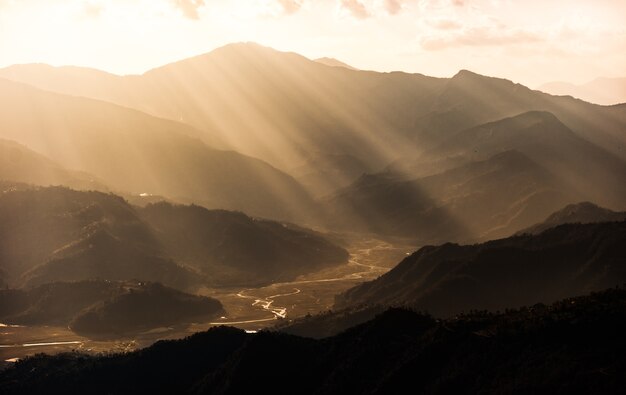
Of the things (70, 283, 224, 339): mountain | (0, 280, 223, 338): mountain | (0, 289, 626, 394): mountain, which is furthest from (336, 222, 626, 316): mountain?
(0, 289, 626, 394): mountain

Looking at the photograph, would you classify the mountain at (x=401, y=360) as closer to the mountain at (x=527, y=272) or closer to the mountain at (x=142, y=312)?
the mountain at (x=527, y=272)

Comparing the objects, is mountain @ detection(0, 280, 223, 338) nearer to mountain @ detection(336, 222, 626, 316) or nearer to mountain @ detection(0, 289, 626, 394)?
mountain @ detection(336, 222, 626, 316)

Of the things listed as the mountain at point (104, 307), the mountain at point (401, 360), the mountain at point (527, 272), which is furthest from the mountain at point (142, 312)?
the mountain at point (401, 360)

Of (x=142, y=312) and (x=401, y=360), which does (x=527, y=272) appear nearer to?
(x=401, y=360)

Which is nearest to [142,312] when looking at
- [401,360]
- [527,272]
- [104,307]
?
[104,307]

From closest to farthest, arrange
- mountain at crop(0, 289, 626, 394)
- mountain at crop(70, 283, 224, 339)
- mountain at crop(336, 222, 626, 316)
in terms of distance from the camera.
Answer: mountain at crop(0, 289, 626, 394), mountain at crop(336, 222, 626, 316), mountain at crop(70, 283, 224, 339)
